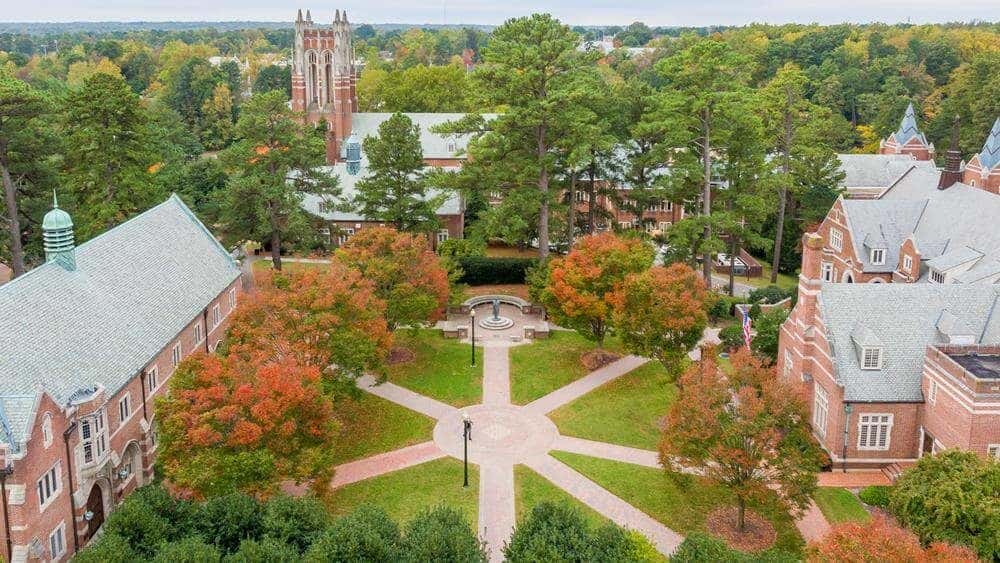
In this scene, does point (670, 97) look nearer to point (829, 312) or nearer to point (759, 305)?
point (759, 305)

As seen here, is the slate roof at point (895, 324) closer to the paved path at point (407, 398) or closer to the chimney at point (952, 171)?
the paved path at point (407, 398)

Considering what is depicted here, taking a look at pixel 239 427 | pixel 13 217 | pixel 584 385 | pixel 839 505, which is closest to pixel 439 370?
pixel 584 385

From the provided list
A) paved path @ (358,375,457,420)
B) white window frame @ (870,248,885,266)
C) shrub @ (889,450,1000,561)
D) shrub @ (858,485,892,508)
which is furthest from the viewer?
white window frame @ (870,248,885,266)

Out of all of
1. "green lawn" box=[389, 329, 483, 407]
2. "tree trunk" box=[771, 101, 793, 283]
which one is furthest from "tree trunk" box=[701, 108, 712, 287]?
"green lawn" box=[389, 329, 483, 407]

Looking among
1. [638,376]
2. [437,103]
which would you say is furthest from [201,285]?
[437,103]

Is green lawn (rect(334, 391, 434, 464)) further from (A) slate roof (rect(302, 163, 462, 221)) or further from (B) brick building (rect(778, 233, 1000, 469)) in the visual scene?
(A) slate roof (rect(302, 163, 462, 221))

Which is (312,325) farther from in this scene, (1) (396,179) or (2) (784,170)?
(2) (784,170)
